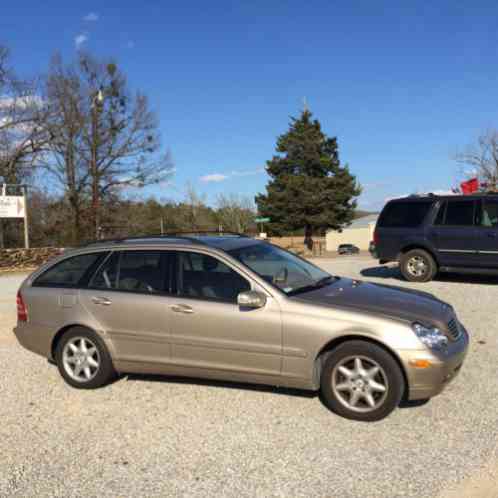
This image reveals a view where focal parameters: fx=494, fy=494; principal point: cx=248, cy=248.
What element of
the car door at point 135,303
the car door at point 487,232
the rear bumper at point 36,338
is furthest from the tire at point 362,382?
the car door at point 487,232

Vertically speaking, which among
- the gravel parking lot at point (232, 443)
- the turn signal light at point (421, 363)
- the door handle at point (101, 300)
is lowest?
the gravel parking lot at point (232, 443)

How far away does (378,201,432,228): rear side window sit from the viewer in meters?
10.7

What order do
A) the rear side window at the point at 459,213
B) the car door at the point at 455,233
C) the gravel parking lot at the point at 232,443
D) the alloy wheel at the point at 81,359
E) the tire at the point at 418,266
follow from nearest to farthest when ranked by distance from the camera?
1. the gravel parking lot at the point at 232,443
2. the alloy wheel at the point at 81,359
3. the car door at the point at 455,233
4. the rear side window at the point at 459,213
5. the tire at the point at 418,266

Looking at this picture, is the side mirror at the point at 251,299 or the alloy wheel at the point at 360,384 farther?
the side mirror at the point at 251,299

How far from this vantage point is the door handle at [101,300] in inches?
191

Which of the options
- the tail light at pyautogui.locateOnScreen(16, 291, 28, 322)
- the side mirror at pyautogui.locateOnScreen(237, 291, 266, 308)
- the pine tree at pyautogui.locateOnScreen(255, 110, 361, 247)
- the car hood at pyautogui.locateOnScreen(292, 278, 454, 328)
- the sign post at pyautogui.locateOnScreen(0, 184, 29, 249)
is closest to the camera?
the car hood at pyautogui.locateOnScreen(292, 278, 454, 328)

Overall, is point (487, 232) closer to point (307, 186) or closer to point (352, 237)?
point (307, 186)

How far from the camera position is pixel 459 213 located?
10.4m

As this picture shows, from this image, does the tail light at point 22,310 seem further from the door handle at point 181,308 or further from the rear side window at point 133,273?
the door handle at point 181,308

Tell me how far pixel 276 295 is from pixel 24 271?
735 inches

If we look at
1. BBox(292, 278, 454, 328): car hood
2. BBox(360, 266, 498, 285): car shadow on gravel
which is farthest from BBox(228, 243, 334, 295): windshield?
BBox(360, 266, 498, 285): car shadow on gravel

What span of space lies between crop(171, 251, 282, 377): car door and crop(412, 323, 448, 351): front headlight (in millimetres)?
1115

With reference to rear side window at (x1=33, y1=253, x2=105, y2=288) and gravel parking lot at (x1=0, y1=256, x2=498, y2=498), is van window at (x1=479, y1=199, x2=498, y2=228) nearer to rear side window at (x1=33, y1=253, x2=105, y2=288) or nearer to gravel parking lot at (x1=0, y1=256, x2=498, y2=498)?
gravel parking lot at (x1=0, y1=256, x2=498, y2=498)

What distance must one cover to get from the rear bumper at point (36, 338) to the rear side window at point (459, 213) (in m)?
8.38
